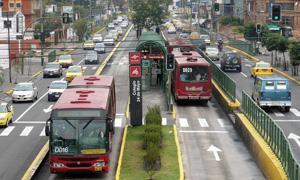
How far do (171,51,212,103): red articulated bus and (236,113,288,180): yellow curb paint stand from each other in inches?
484

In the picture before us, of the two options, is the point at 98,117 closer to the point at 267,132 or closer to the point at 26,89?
the point at 267,132

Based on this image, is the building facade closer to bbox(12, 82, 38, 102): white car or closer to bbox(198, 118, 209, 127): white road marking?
bbox(12, 82, 38, 102): white car

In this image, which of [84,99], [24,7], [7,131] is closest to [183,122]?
[7,131]

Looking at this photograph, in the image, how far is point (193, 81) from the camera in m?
45.8

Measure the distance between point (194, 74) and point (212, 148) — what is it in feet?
46.1

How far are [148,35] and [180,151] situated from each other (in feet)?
89.1

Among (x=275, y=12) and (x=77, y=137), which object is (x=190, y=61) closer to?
A: (x=275, y=12)

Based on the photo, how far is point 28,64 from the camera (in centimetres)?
8812

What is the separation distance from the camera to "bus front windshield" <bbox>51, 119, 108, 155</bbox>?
84.1 ft

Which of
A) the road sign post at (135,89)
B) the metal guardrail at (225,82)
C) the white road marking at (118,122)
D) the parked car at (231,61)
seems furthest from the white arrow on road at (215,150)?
the parked car at (231,61)

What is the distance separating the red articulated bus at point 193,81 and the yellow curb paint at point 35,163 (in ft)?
47.5

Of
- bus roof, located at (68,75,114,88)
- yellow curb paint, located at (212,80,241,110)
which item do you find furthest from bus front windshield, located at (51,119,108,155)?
yellow curb paint, located at (212,80,241,110)

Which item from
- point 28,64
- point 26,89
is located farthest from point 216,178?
point 28,64

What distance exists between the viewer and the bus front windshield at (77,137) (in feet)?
84.1
